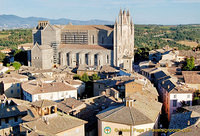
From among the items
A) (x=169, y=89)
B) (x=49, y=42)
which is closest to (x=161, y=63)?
(x=169, y=89)

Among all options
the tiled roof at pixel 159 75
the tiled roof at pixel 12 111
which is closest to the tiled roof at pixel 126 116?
the tiled roof at pixel 12 111

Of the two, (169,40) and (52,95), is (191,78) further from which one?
(169,40)

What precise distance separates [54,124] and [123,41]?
47.2 meters

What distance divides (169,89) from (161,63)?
800 inches

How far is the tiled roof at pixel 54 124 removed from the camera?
66.5ft

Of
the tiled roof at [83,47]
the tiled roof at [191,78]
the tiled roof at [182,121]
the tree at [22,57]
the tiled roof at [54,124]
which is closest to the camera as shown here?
the tiled roof at [54,124]

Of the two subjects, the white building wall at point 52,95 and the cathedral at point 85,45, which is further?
the cathedral at point 85,45

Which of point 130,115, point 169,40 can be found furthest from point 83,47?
point 169,40

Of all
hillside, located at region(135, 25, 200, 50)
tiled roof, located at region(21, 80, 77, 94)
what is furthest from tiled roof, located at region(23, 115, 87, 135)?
hillside, located at region(135, 25, 200, 50)

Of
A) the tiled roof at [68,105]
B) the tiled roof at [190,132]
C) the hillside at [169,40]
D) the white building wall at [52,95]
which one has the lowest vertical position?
the white building wall at [52,95]

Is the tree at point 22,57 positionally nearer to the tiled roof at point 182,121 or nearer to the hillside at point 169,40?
the hillside at point 169,40

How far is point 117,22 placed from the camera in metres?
63.1

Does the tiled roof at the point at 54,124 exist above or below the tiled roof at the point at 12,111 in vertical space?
above

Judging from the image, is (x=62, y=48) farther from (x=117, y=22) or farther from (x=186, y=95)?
(x=186, y=95)
